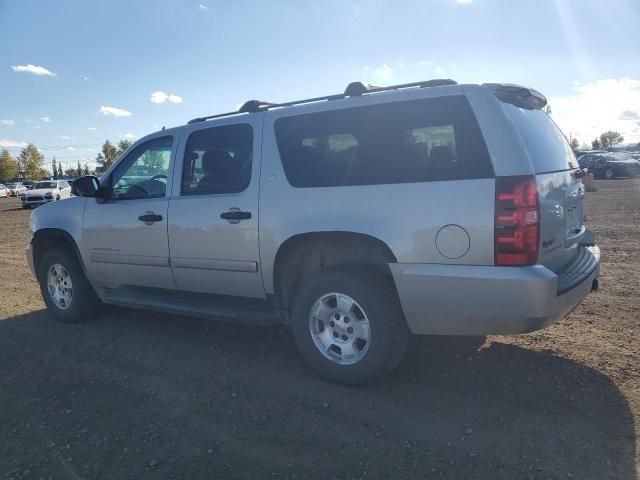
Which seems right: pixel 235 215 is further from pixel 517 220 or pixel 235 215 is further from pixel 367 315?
pixel 517 220

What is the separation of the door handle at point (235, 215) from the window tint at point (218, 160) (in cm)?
18

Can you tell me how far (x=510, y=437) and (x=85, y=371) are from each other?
334 cm

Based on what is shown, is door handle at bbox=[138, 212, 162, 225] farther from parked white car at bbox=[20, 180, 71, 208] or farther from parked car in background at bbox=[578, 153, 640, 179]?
parked car in background at bbox=[578, 153, 640, 179]

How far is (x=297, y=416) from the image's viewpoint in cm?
330

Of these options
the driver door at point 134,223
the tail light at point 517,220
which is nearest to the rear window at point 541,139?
the tail light at point 517,220

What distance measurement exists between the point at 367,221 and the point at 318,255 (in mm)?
630

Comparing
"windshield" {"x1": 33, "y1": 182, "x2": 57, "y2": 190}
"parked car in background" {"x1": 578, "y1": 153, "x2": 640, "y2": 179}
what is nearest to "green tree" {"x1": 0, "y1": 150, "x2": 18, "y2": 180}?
"windshield" {"x1": 33, "y1": 182, "x2": 57, "y2": 190}

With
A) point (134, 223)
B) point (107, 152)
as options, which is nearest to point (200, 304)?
point (134, 223)

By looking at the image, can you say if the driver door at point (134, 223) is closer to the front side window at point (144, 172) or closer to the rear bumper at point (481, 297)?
the front side window at point (144, 172)

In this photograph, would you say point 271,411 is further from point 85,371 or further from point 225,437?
point 85,371

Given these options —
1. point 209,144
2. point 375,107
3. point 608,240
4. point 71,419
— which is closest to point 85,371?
point 71,419

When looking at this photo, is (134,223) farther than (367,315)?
Yes

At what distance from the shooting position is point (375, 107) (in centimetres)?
355

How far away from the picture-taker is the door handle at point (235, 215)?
157 inches
